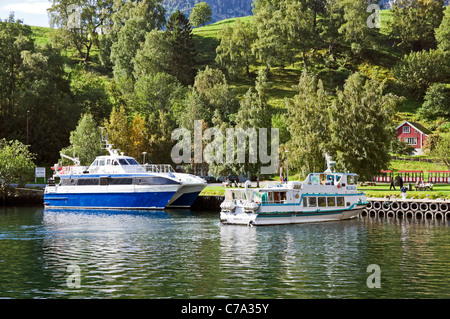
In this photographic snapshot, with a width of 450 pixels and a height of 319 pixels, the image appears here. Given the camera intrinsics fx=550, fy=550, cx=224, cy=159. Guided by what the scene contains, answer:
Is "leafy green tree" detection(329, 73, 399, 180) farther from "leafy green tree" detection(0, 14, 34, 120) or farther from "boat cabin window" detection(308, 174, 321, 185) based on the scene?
"leafy green tree" detection(0, 14, 34, 120)

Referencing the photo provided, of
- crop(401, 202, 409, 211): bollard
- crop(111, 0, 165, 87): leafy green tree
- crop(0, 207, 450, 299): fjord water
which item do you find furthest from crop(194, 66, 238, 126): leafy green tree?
crop(0, 207, 450, 299): fjord water

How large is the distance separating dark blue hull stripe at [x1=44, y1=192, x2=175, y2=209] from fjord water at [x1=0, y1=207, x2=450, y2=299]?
1705 centimetres

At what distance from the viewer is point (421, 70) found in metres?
151

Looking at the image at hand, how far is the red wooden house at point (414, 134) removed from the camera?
128m

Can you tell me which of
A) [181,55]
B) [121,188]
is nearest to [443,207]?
[121,188]

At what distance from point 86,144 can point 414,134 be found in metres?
75.8

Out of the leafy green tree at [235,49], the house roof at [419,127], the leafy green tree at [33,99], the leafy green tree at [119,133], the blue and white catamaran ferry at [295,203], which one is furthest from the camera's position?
the leafy green tree at [235,49]

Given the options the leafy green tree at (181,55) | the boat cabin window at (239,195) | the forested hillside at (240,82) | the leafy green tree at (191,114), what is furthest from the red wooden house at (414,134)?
the boat cabin window at (239,195)

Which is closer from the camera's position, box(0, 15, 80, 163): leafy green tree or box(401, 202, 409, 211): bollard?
box(401, 202, 409, 211): bollard

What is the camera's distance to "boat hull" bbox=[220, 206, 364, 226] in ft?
185

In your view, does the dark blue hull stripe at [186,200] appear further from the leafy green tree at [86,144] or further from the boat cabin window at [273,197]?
the leafy green tree at [86,144]

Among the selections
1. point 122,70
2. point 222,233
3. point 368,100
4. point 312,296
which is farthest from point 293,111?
point 122,70

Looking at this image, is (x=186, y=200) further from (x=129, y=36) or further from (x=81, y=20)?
(x=81, y=20)

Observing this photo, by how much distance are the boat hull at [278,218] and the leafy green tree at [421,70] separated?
100777 mm
